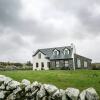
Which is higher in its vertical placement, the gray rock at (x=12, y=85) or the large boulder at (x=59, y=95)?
the gray rock at (x=12, y=85)

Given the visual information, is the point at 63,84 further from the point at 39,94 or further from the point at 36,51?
the point at 36,51

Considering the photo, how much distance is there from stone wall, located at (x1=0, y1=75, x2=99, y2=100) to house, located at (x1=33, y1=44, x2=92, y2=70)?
4424 centimetres

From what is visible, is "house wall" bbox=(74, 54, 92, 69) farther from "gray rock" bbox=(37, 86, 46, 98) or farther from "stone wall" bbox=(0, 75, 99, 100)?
"gray rock" bbox=(37, 86, 46, 98)

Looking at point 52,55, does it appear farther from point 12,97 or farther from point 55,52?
point 12,97

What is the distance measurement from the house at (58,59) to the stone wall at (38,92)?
4424 cm

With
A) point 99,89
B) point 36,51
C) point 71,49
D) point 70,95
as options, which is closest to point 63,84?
point 99,89

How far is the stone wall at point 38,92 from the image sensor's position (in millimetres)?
18281

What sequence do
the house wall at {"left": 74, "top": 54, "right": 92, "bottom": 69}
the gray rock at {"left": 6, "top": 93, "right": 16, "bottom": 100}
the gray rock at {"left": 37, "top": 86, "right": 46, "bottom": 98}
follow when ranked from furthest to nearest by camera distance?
1. the house wall at {"left": 74, "top": 54, "right": 92, "bottom": 69}
2. the gray rock at {"left": 6, "top": 93, "right": 16, "bottom": 100}
3. the gray rock at {"left": 37, "top": 86, "right": 46, "bottom": 98}

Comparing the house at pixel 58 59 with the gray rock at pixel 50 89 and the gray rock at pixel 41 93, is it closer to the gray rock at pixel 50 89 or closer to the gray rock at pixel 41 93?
the gray rock at pixel 41 93

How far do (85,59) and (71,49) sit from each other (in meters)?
8.49

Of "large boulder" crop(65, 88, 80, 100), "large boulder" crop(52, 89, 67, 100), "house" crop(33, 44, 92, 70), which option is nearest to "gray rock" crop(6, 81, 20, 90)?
"large boulder" crop(52, 89, 67, 100)

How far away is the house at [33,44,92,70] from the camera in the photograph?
221 ft

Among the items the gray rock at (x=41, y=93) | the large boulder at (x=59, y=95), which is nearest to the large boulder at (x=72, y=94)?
the large boulder at (x=59, y=95)

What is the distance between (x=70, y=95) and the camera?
18781 mm
